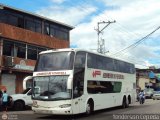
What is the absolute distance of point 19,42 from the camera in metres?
35.1

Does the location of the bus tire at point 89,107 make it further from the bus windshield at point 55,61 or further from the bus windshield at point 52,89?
the bus windshield at point 55,61

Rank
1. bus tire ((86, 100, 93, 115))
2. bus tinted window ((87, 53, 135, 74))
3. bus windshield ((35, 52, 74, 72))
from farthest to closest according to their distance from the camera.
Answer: bus tinted window ((87, 53, 135, 74))
bus tire ((86, 100, 93, 115))
bus windshield ((35, 52, 74, 72))

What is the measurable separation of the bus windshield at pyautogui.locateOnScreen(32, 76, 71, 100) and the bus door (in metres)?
0.61

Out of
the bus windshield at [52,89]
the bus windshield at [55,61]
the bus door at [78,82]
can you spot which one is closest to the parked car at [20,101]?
the bus windshield at [55,61]

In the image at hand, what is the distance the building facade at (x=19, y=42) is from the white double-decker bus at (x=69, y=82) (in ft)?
40.7

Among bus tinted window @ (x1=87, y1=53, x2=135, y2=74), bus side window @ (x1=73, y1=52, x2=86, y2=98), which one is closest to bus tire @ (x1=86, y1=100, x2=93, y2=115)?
bus side window @ (x1=73, y1=52, x2=86, y2=98)

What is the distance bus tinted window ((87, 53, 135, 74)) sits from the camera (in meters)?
22.1

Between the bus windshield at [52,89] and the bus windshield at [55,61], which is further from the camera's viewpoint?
the bus windshield at [55,61]

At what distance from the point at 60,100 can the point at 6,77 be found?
1563 cm

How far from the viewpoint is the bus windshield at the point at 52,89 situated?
62.7 ft

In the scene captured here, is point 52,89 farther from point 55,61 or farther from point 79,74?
point 79,74

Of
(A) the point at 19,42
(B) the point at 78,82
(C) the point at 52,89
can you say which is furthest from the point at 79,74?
(A) the point at 19,42

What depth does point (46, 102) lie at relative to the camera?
62.9 ft

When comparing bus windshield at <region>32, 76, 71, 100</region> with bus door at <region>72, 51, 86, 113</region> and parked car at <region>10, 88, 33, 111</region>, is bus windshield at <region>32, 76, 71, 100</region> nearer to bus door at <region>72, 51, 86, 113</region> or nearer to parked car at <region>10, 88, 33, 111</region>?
bus door at <region>72, 51, 86, 113</region>
